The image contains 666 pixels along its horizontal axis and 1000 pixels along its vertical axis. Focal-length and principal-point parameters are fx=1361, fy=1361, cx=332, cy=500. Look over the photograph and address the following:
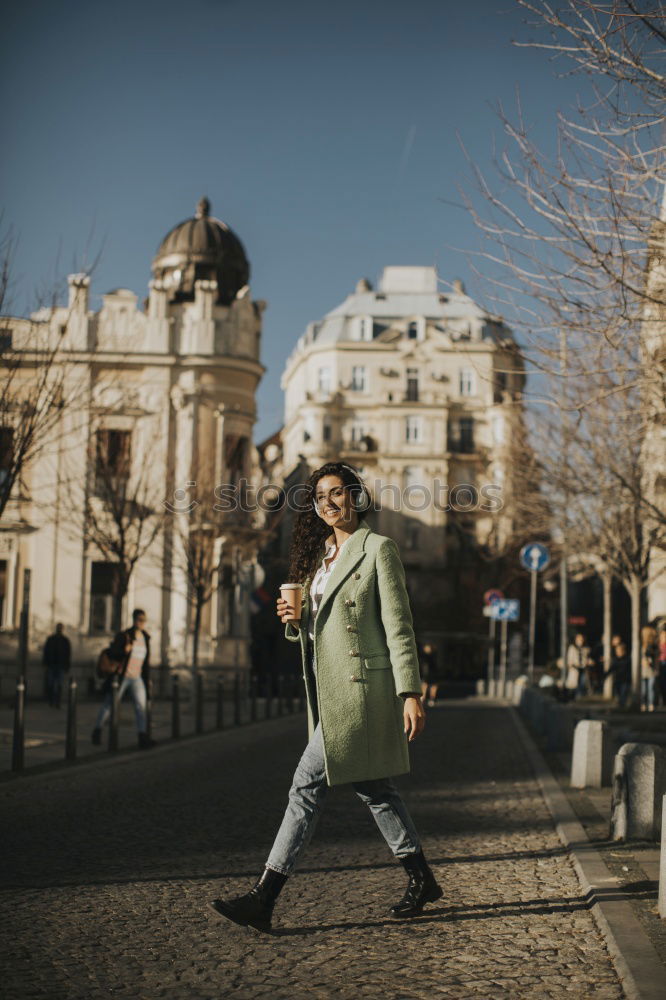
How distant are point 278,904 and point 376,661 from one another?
1591 mm

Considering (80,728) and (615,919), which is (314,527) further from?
(80,728)

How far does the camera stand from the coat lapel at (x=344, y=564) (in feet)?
19.3

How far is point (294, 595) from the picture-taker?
19.4ft

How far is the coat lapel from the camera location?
232 inches

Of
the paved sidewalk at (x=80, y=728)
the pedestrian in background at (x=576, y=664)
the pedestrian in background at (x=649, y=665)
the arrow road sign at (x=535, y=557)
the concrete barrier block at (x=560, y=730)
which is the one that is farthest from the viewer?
the pedestrian in background at (x=576, y=664)

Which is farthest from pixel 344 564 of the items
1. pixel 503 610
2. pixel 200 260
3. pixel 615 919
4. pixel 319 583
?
pixel 503 610

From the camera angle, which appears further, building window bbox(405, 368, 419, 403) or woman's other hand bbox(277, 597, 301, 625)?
building window bbox(405, 368, 419, 403)

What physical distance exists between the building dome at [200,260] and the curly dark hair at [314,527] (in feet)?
117

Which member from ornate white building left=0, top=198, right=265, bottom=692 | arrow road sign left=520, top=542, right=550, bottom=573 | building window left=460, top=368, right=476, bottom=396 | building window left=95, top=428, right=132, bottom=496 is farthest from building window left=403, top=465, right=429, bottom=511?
arrow road sign left=520, top=542, right=550, bottom=573

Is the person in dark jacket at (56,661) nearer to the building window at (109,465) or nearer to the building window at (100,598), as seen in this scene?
the building window at (109,465)

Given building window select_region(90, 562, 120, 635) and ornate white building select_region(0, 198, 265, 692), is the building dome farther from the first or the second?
building window select_region(90, 562, 120, 635)

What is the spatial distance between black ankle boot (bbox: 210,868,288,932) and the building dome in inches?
1432

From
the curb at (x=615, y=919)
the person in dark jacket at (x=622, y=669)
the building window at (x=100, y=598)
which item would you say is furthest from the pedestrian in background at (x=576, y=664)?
the curb at (x=615, y=919)

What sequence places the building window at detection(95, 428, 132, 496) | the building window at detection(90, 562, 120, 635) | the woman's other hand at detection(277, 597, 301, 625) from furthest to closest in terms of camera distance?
the building window at detection(90, 562, 120, 635) → the building window at detection(95, 428, 132, 496) → the woman's other hand at detection(277, 597, 301, 625)
